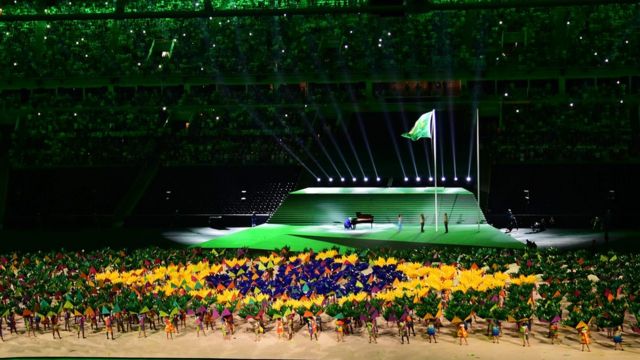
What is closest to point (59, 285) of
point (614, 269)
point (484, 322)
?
point (484, 322)

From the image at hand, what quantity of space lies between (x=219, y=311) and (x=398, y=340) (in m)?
5.34

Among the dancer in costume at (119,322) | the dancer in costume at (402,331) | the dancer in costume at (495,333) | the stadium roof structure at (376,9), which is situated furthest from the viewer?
the dancer in costume at (119,322)

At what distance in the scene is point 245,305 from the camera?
2609 centimetres

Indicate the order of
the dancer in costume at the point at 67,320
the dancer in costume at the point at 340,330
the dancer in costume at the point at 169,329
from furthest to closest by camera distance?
the dancer in costume at the point at 67,320, the dancer in costume at the point at 169,329, the dancer in costume at the point at 340,330

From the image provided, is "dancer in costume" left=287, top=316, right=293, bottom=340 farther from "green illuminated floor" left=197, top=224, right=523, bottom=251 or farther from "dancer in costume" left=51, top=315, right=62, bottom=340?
"green illuminated floor" left=197, top=224, right=523, bottom=251

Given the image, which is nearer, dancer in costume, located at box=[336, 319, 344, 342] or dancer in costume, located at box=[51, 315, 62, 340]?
dancer in costume, located at box=[336, 319, 344, 342]

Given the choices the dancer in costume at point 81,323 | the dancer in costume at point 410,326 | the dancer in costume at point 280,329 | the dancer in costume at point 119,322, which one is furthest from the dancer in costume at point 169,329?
the dancer in costume at point 410,326

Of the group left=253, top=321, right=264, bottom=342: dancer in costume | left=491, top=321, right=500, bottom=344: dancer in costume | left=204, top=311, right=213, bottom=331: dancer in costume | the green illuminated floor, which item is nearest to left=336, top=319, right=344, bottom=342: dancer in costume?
left=253, top=321, right=264, bottom=342: dancer in costume

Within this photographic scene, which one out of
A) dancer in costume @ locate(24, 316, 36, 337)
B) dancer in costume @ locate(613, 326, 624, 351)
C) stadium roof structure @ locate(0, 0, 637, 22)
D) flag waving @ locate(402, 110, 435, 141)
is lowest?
dancer in costume @ locate(613, 326, 624, 351)

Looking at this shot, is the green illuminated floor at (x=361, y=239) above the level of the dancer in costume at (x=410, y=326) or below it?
above

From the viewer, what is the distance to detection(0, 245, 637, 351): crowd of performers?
24.8 metres

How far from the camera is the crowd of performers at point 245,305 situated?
81.3 feet

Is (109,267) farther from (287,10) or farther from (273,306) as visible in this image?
(287,10)

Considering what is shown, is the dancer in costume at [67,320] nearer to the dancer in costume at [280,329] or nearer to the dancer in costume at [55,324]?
the dancer in costume at [55,324]
